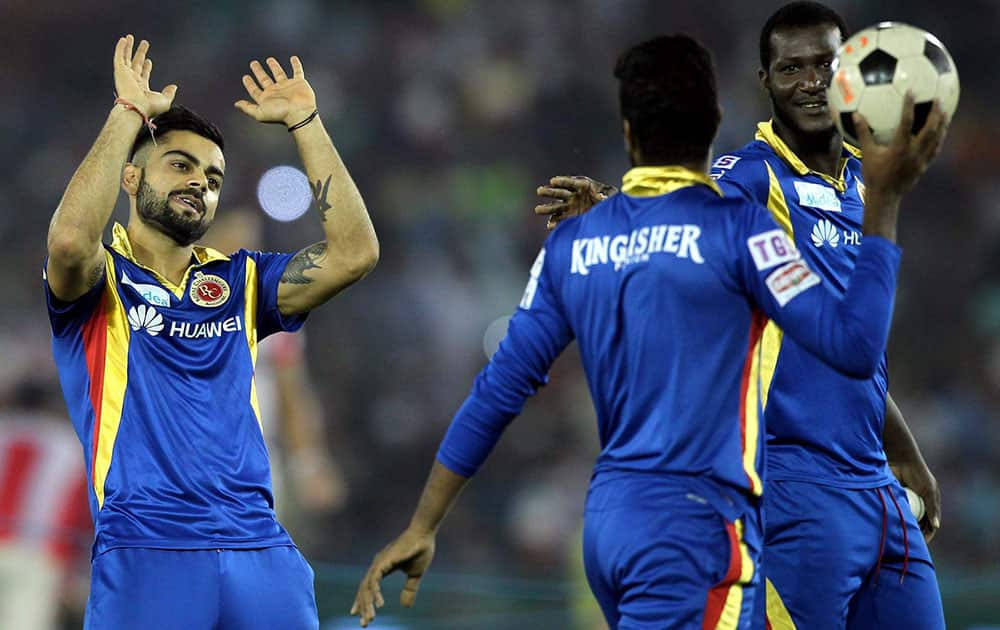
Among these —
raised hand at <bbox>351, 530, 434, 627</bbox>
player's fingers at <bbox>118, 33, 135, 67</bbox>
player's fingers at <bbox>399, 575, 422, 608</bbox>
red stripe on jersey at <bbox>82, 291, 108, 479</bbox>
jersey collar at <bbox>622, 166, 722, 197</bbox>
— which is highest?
player's fingers at <bbox>118, 33, 135, 67</bbox>

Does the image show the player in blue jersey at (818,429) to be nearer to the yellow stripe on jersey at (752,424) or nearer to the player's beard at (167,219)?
the yellow stripe on jersey at (752,424)

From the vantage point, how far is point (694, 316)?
3.13 m

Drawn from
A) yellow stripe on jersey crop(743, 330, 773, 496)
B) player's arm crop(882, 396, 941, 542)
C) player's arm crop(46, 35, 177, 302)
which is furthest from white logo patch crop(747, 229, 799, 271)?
player's arm crop(46, 35, 177, 302)

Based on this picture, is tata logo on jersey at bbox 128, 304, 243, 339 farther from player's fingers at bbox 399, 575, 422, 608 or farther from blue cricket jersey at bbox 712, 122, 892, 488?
blue cricket jersey at bbox 712, 122, 892, 488

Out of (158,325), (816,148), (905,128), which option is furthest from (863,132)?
(158,325)

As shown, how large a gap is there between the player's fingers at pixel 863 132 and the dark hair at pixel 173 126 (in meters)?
2.10

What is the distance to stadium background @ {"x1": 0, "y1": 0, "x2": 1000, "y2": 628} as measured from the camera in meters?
10.4

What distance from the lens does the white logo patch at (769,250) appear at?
10.1 ft

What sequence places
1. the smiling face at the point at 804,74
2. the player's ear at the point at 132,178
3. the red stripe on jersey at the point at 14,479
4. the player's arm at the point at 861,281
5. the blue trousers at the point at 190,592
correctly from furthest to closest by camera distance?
the red stripe on jersey at the point at 14,479, the player's ear at the point at 132,178, the smiling face at the point at 804,74, the blue trousers at the point at 190,592, the player's arm at the point at 861,281

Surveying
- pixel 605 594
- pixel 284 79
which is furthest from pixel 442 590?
pixel 605 594

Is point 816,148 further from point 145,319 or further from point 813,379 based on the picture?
point 145,319

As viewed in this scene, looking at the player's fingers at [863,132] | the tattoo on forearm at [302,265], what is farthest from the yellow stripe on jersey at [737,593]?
the tattoo on forearm at [302,265]

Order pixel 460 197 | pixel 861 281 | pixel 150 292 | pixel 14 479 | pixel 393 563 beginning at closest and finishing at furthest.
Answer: pixel 861 281 < pixel 393 563 < pixel 150 292 < pixel 14 479 < pixel 460 197

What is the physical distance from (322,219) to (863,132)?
1.87 meters
